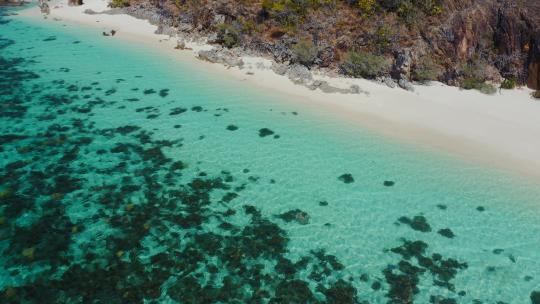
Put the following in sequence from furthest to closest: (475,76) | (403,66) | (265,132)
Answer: (403,66) → (475,76) → (265,132)

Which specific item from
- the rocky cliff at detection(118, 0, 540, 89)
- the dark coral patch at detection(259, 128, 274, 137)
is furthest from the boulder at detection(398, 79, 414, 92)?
the dark coral patch at detection(259, 128, 274, 137)

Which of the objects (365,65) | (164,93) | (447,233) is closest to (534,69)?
(365,65)

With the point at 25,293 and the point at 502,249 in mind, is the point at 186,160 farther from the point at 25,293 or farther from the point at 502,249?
the point at 502,249

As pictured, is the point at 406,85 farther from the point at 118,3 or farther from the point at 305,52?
the point at 118,3

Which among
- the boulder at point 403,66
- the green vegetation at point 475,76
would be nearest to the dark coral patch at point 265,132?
the boulder at point 403,66

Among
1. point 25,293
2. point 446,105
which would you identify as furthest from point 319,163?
point 25,293

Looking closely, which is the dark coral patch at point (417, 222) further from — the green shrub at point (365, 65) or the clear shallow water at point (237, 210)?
the green shrub at point (365, 65)

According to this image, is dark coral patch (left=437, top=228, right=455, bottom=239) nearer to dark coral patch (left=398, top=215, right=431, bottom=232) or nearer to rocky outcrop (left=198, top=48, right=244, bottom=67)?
dark coral patch (left=398, top=215, right=431, bottom=232)
